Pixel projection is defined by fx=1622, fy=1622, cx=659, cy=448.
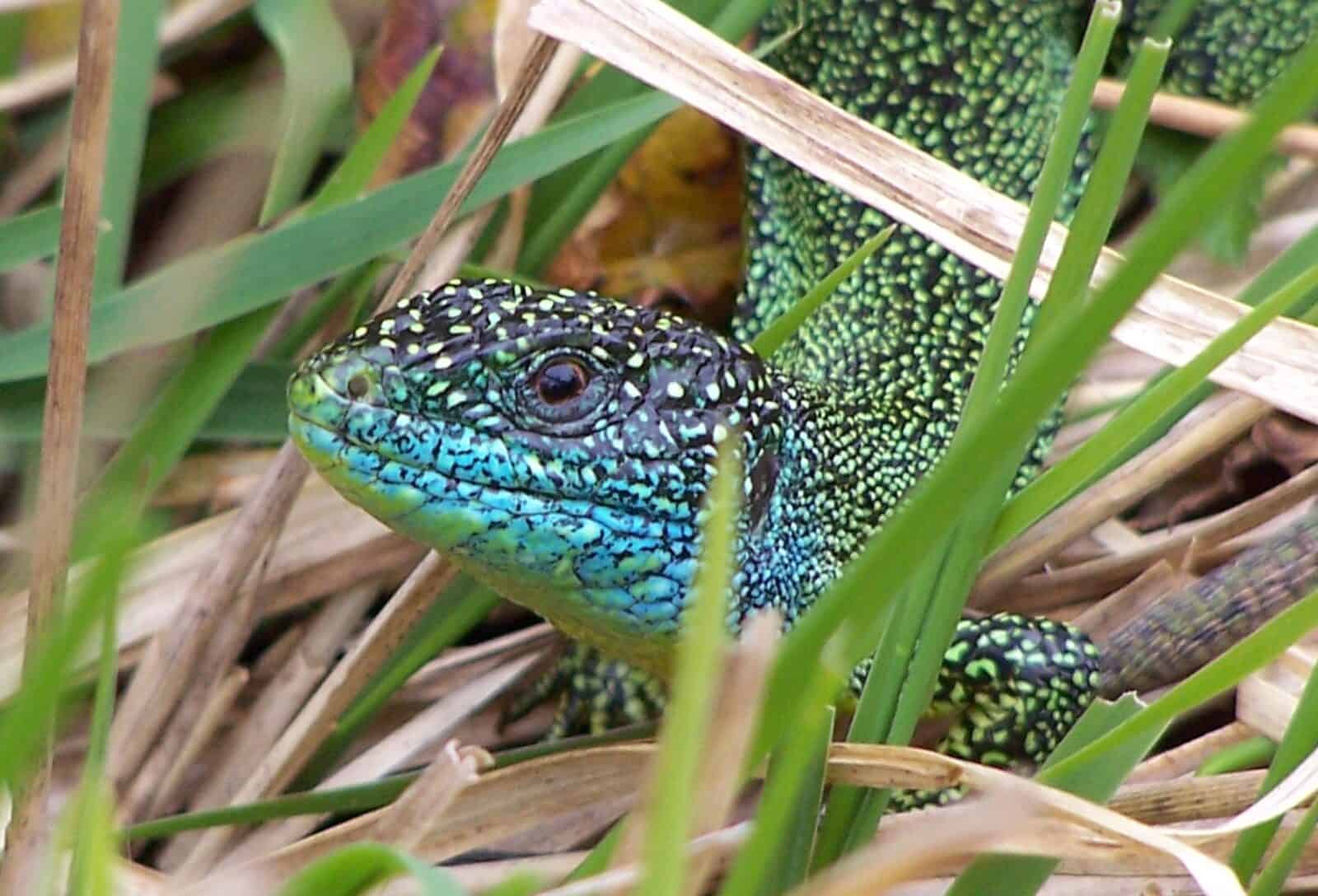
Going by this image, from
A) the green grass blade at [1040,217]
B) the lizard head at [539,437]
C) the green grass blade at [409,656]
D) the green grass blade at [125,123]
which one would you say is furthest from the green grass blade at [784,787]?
the green grass blade at [125,123]

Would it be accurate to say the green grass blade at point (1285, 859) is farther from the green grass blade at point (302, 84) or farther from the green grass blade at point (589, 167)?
the green grass blade at point (302, 84)

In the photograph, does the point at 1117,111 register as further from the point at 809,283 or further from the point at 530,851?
the point at 809,283

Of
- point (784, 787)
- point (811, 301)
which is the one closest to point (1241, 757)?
point (811, 301)

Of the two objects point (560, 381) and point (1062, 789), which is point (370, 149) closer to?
point (560, 381)

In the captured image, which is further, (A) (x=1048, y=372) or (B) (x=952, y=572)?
(B) (x=952, y=572)

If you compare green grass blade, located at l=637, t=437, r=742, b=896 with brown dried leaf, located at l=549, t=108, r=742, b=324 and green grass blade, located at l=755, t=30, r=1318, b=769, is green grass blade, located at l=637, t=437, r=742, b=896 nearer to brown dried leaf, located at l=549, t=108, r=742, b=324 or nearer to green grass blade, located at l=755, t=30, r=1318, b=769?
green grass blade, located at l=755, t=30, r=1318, b=769

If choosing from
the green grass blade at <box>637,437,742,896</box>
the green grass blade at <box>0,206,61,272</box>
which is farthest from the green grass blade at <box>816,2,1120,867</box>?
the green grass blade at <box>0,206,61,272</box>
